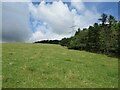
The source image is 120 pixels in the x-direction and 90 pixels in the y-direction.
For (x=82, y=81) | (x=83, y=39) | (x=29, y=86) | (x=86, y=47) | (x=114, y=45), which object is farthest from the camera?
(x=83, y=39)

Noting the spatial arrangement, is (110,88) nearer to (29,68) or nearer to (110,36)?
(29,68)

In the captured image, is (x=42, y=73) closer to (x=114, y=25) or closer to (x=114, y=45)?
(x=114, y=45)

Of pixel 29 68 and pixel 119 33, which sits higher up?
pixel 119 33

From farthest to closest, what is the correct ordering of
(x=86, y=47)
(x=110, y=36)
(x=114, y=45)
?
(x=86, y=47)
(x=110, y=36)
(x=114, y=45)

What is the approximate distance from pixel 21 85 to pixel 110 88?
6.86 m

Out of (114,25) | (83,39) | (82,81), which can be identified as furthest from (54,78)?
(83,39)

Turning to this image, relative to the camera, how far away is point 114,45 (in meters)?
81.1

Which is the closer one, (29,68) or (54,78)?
(54,78)

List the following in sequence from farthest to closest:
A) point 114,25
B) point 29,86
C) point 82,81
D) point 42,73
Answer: point 114,25 < point 42,73 < point 82,81 < point 29,86

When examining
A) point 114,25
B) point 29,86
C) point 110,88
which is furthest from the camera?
point 114,25

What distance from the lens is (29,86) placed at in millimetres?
17891

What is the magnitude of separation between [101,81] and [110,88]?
2.99 meters

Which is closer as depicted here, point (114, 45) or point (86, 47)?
point (114, 45)

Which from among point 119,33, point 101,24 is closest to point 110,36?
point 119,33
